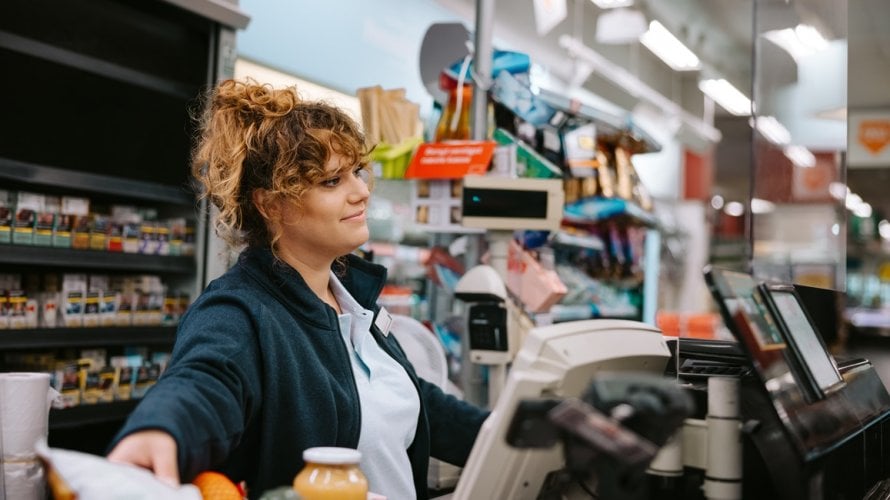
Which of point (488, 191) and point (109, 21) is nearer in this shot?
point (488, 191)

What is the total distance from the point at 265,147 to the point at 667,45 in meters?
7.50

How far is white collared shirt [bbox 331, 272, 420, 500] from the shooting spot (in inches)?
74.8

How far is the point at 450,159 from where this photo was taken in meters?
3.53

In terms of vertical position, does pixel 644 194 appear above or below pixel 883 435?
above

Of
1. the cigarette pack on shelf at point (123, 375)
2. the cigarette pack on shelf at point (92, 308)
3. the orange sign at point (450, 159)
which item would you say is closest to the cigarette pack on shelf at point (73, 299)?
the cigarette pack on shelf at point (92, 308)

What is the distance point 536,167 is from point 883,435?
70.6 inches

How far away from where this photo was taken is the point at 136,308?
389 cm

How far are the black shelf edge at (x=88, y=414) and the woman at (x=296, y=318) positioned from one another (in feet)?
5.93

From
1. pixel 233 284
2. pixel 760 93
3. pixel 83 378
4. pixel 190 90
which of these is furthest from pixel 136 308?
pixel 760 93

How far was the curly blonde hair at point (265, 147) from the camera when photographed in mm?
1873

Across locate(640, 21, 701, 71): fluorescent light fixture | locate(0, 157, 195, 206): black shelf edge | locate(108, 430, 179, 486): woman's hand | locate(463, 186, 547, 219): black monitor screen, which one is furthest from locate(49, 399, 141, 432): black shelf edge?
locate(640, 21, 701, 71): fluorescent light fixture

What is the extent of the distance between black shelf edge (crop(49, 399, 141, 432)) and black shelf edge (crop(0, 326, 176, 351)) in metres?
0.25

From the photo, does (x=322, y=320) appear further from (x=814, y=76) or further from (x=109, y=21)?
(x=814, y=76)

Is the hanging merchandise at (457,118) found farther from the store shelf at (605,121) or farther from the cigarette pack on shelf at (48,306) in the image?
the cigarette pack on shelf at (48,306)
